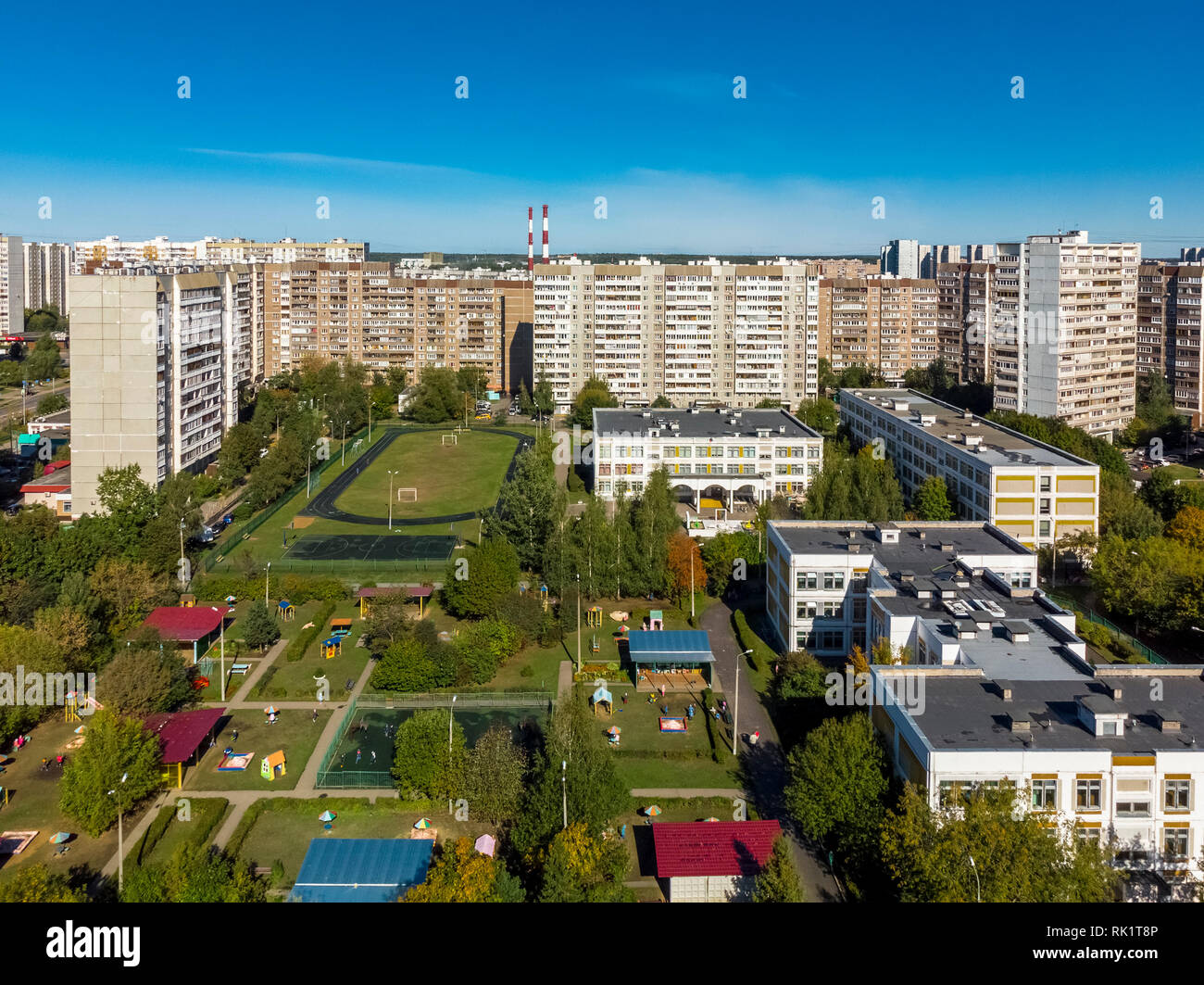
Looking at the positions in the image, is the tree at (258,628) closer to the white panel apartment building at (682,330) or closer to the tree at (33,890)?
the tree at (33,890)

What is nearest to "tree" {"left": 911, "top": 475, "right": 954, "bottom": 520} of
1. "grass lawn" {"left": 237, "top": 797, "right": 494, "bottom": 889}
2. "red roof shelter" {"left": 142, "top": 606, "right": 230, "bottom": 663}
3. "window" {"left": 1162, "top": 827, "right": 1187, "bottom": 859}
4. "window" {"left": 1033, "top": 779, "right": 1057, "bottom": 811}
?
"window" {"left": 1162, "top": 827, "right": 1187, "bottom": 859}

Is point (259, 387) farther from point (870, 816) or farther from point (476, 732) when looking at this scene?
point (870, 816)

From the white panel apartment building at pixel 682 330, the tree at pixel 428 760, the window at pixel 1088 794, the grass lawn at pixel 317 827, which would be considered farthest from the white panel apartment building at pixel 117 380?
the window at pixel 1088 794

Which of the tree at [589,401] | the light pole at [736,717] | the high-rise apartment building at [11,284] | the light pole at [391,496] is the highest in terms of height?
the high-rise apartment building at [11,284]

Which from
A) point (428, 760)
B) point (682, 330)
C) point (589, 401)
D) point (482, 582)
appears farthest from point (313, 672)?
point (682, 330)

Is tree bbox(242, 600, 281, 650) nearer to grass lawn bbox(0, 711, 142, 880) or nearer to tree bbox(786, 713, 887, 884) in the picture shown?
grass lawn bbox(0, 711, 142, 880)
